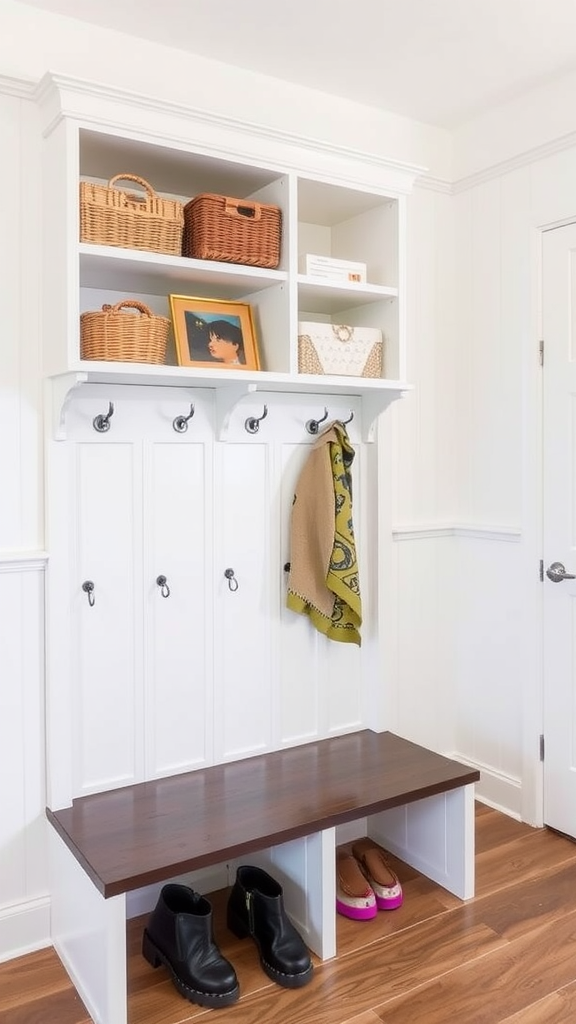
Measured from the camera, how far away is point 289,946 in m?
2.06

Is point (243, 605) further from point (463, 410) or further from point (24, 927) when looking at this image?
point (463, 410)

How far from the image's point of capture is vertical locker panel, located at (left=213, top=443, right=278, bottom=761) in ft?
8.02

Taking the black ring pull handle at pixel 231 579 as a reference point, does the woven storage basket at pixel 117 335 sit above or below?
above

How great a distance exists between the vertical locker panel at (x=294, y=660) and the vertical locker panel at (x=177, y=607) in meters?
0.26

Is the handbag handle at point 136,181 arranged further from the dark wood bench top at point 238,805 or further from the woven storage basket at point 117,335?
the dark wood bench top at point 238,805

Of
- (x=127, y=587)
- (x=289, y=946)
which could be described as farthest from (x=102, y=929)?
(x=127, y=587)

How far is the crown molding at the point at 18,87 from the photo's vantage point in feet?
6.76

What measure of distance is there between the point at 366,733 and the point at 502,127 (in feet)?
7.00

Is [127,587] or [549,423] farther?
[549,423]

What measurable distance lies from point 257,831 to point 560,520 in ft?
4.69

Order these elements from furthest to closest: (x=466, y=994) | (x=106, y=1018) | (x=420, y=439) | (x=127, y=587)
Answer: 1. (x=420, y=439)
2. (x=127, y=587)
3. (x=466, y=994)
4. (x=106, y=1018)

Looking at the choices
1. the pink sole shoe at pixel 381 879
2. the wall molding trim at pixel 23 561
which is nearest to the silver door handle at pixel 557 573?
the pink sole shoe at pixel 381 879

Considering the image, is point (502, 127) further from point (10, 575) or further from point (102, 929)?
point (102, 929)

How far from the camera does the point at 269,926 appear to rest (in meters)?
2.09
